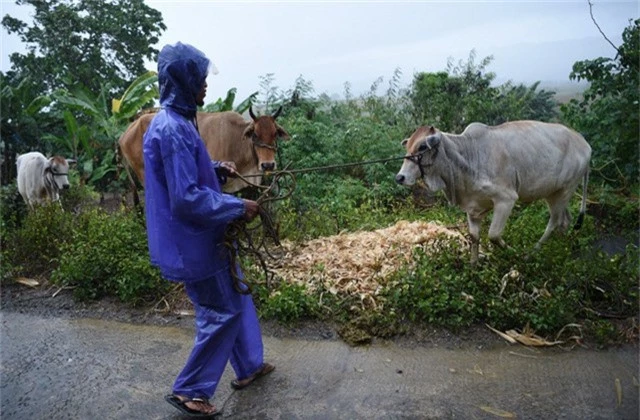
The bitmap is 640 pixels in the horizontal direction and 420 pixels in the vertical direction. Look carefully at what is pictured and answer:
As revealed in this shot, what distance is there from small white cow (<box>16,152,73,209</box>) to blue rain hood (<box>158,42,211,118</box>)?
244 inches

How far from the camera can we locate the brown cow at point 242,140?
17.9ft

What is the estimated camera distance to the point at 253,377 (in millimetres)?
3357

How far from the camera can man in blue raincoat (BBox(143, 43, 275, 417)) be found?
2.65 meters

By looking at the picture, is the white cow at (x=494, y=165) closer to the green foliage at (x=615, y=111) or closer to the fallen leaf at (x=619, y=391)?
the green foliage at (x=615, y=111)

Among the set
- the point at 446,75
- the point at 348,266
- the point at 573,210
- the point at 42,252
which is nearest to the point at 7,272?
the point at 42,252

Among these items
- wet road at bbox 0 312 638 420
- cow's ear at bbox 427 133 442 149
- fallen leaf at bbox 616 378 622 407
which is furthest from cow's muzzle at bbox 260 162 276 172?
fallen leaf at bbox 616 378 622 407

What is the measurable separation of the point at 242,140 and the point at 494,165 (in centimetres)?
282

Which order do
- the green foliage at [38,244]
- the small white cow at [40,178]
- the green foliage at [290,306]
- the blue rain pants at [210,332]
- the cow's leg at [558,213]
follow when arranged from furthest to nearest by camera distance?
the small white cow at [40,178] < the green foliage at [38,244] < the cow's leg at [558,213] < the green foliage at [290,306] < the blue rain pants at [210,332]

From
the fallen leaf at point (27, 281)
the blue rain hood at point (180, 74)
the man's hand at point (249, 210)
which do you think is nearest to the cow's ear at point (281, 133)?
the blue rain hood at point (180, 74)

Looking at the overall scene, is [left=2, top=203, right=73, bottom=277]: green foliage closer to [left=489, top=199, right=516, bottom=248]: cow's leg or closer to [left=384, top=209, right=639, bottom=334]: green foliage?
[left=384, top=209, right=639, bottom=334]: green foliage

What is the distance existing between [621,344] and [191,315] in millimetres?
3373

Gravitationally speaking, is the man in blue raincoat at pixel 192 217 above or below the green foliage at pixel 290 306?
above

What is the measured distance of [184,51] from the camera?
276cm

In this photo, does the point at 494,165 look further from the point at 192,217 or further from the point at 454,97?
the point at 454,97
